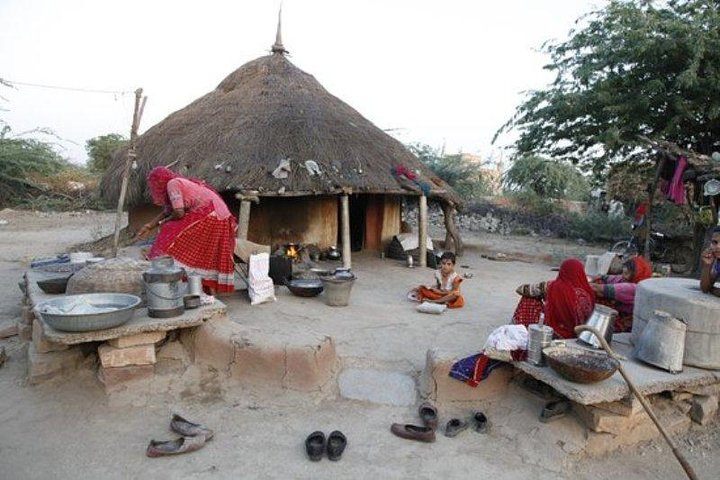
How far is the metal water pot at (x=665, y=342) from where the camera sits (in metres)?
3.38

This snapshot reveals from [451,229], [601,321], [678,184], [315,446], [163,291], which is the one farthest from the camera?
[451,229]

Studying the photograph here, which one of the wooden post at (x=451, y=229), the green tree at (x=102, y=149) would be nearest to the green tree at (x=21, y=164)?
the green tree at (x=102, y=149)

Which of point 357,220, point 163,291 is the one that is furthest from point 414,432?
point 357,220

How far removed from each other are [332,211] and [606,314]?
6.23 m

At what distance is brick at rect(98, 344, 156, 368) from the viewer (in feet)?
12.4

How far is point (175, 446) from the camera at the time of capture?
3.07m

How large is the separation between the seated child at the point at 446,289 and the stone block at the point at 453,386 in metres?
2.07

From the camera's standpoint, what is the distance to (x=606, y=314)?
367cm

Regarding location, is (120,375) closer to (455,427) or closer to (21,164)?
(455,427)

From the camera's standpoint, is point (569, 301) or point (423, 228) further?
point (423, 228)

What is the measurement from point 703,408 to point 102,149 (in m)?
22.6

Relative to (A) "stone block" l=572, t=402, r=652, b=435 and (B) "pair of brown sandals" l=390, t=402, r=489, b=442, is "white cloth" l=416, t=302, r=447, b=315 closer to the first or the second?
(B) "pair of brown sandals" l=390, t=402, r=489, b=442

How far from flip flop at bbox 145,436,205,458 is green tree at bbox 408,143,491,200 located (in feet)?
48.2

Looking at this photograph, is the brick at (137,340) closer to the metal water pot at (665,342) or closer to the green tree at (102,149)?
the metal water pot at (665,342)
